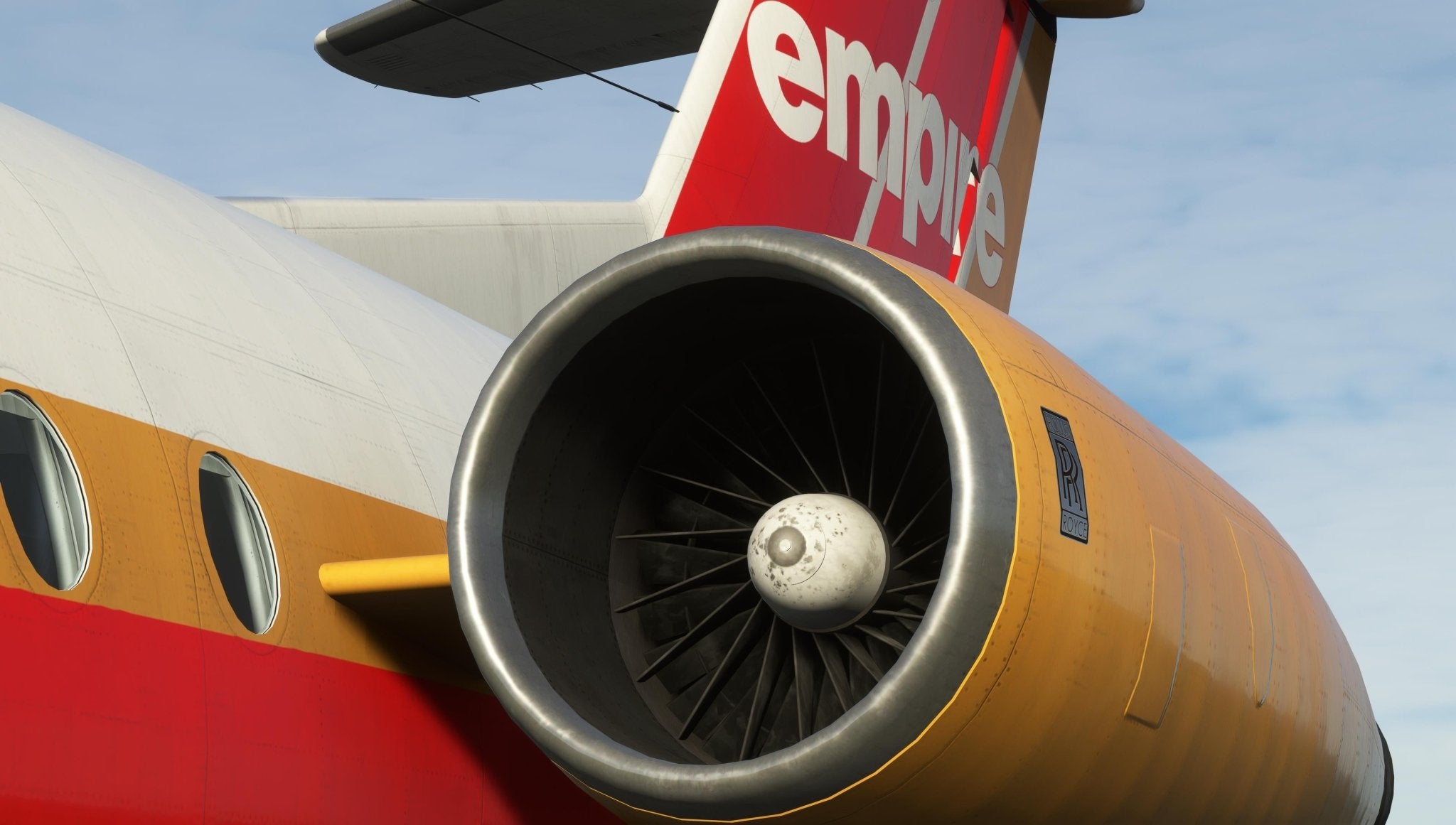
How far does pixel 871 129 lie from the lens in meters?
8.65

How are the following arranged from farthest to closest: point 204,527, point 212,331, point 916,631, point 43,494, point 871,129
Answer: point 871,129, point 212,331, point 204,527, point 916,631, point 43,494

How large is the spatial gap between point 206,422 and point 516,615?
90cm

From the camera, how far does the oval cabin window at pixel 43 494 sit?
327cm

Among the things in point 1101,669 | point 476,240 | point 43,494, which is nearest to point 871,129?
point 476,240

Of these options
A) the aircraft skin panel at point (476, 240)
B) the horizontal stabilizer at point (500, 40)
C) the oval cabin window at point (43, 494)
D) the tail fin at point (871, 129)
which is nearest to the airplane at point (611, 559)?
the oval cabin window at point (43, 494)

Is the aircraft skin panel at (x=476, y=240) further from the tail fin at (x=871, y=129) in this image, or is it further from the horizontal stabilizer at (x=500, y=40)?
the horizontal stabilizer at (x=500, y=40)

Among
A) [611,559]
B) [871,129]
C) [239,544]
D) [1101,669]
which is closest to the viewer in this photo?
[1101,669]

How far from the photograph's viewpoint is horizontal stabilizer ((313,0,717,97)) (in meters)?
10.9

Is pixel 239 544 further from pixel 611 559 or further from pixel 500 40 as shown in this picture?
pixel 500 40

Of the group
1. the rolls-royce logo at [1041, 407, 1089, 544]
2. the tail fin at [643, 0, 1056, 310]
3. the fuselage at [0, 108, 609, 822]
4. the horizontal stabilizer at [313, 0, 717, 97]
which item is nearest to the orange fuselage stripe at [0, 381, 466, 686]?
the fuselage at [0, 108, 609, 822]

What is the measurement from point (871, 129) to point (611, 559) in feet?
14.7

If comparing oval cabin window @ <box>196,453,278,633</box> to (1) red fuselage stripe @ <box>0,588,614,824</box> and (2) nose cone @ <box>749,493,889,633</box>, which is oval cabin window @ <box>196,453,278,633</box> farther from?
(2) nose cone @ <box>749,493,889,633</box>

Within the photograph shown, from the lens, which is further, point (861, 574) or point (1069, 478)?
point (861, 574)

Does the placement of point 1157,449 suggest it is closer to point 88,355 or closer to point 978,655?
point 978,655
